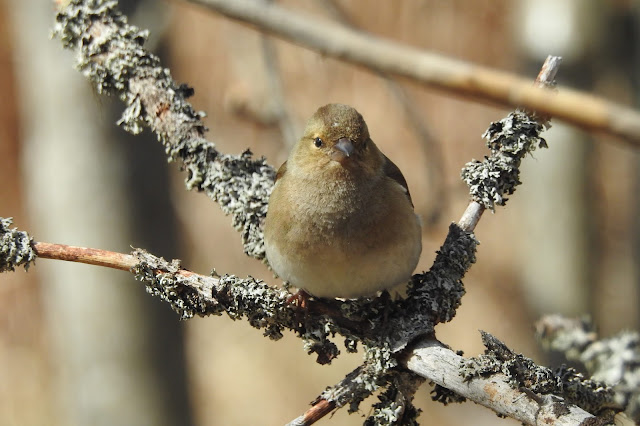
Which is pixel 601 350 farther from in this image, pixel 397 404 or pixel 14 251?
pixel 14 251

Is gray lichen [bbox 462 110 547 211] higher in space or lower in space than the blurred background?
lower

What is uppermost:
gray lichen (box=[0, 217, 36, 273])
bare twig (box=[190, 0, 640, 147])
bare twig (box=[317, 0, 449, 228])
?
bare twig (box=[317, 0, 449, 228])

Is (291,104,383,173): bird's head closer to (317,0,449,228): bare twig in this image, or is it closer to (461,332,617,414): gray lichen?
(461,332,617,414): gray lichen

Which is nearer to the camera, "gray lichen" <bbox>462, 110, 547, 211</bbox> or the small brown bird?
"gray lichen" <bbox>462, 110, 547, 211</bbox>

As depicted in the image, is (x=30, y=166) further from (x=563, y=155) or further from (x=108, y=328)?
(x=563, y=155)

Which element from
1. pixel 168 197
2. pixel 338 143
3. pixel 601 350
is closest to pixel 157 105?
pixel 338 143

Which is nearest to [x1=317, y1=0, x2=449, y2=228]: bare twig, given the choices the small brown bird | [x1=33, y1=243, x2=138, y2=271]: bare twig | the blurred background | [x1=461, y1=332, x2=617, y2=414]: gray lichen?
the blurred background

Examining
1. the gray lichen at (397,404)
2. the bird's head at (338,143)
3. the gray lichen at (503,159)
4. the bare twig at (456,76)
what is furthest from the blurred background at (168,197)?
the bare twig at (456,76)
